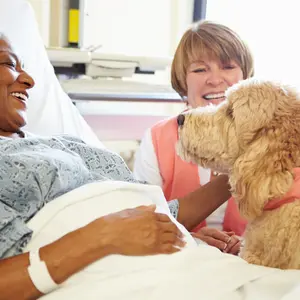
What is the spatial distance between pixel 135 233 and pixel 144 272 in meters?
0.08

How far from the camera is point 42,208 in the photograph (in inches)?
44.2

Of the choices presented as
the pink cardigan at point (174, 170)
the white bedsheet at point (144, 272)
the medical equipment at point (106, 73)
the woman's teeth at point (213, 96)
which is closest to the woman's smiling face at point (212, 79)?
the woman's teeth at point (213, 96)

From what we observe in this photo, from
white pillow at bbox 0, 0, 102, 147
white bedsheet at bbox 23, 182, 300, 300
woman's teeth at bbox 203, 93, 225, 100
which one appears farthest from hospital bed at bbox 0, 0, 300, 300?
white pillow at bbox 0, 0, 102, 147

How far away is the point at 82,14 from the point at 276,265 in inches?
70.8

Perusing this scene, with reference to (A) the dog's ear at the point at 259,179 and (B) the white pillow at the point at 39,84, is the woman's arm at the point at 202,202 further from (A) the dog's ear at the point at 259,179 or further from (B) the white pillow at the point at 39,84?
(B) the white pillow at the point at 39,84

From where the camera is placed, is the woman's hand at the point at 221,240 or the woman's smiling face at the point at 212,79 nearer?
the woman's hand at the point at 221,240

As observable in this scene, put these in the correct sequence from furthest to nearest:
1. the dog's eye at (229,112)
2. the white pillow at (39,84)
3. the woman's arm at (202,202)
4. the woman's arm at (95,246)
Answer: the white pillow at (39,84)
the woman's arm at (202,202)
the dog's eye at (229,112)
the woman's arm at (95,246)

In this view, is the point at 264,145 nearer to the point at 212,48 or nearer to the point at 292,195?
the point at 292,195

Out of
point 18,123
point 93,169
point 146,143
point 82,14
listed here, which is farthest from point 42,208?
point 82,14

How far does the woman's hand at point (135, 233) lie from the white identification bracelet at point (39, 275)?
0.11 meters

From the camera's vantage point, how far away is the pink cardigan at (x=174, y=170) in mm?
1810

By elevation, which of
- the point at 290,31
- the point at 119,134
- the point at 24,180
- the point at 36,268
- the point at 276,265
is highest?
the point at 290,31

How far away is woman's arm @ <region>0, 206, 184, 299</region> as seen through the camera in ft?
3.19

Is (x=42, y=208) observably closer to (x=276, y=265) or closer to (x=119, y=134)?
(x=276, y=265)
